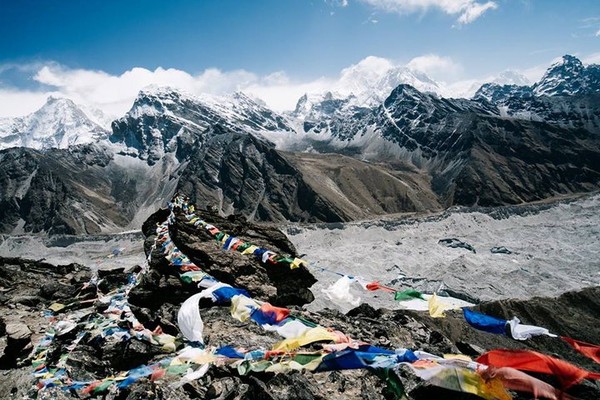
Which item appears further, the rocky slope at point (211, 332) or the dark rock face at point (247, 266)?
the dark rock face at point (247, 266)

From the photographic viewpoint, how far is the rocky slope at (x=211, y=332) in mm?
8781

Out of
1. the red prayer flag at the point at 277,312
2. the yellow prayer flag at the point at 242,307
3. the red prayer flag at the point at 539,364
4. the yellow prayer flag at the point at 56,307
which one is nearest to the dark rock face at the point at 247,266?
the yellow prayer flag at the point at 56,307

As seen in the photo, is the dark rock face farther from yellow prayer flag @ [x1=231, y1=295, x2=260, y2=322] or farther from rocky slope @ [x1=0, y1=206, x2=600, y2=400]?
yellow prayer flag @ [x1=231, y1=295, x2=260, y2=322]

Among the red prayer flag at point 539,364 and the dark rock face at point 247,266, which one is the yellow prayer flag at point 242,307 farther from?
the dark rock face at point 247,266

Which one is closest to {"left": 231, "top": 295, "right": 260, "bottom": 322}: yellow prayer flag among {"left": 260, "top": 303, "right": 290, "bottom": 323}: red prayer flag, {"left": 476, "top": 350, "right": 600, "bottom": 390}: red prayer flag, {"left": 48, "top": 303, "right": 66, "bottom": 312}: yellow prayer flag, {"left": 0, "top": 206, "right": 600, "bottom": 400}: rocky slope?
{"left": 260, "top": 303, "right": 290, "bottom": 323}: red prayer flag

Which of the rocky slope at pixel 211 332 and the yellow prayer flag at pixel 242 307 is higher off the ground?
the yellow prayer flag at pixel 242 307

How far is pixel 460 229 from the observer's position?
3846 inches

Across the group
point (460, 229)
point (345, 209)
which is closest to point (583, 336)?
point (460, 229)

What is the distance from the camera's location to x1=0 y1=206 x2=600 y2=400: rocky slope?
28.8 feet

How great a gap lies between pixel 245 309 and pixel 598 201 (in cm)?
13235

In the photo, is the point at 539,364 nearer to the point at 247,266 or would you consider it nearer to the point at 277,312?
the point at 277,312

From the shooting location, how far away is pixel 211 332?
12.4 m

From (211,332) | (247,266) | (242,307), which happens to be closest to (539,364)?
(242,307)

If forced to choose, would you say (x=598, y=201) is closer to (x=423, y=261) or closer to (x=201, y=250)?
(x=423, y=261)
